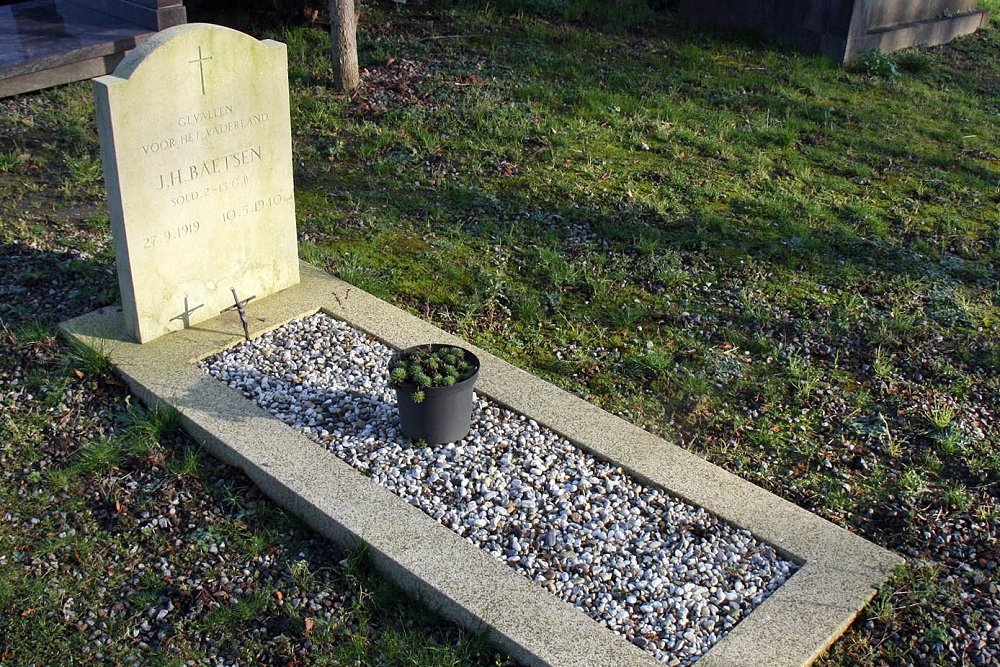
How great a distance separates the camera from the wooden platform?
8656mm

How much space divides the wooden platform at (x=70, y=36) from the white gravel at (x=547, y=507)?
15.9 ft

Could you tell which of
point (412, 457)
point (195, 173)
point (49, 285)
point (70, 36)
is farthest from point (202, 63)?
point (70, 36)

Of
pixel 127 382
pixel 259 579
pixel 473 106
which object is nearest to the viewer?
pixel 259 579

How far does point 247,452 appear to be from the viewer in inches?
179

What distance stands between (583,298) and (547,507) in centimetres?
221

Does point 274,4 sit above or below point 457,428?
above

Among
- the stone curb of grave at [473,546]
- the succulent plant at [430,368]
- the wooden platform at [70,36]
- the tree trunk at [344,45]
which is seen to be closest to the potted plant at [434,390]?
the succulent plant at [430,368]

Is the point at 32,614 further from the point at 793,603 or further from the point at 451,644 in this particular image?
the point at 793,603

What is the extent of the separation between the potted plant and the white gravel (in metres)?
0.10

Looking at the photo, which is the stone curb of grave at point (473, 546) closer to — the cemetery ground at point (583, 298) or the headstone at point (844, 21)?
the cemetery ground at point (583, 298)

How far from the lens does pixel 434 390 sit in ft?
14.6

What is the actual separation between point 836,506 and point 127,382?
139 inches

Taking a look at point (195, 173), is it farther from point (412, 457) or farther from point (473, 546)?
point (473, 546)

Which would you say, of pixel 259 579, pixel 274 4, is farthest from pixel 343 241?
pixel 274 4
